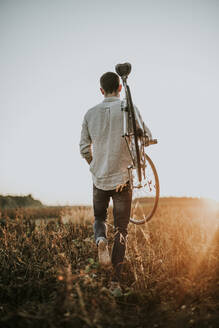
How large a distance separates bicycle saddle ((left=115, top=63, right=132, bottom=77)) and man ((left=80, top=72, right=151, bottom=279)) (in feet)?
0.61

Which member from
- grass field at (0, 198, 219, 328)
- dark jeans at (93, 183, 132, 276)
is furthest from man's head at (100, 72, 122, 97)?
grass field at (0, 198, 219, 328)

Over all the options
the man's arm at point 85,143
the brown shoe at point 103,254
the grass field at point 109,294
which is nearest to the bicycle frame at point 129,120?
the man's arm at point 85,143

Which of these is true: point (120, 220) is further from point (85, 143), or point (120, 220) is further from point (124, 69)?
point (124, 69)

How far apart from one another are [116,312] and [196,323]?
0.66 m

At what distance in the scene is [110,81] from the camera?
2773 millimetres

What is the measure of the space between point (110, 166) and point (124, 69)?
44.4 inches

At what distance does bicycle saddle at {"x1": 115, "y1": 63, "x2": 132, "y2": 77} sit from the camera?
8.40 ft

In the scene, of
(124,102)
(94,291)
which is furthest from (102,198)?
(124,102)

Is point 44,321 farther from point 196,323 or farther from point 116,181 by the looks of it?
point 116,181

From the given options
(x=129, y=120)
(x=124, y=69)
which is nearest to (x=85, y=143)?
(x=129, y=120)

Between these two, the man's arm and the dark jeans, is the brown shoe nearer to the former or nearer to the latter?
the dark jeans

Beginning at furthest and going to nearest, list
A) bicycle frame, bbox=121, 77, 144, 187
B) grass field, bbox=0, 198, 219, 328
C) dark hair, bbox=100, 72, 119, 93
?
dark hair, bbox=100, 72, 119, 93 → bicycle frame, bbox=121, 77, 144, 187 → grass field, bbox=0, 198, 219, 328

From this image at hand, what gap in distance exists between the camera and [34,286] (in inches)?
95.3

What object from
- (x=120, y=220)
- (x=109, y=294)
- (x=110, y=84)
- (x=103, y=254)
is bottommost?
(x=109, y=294)
